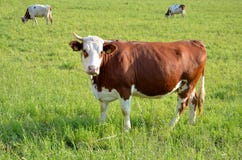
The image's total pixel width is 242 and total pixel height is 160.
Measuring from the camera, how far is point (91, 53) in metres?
4.82

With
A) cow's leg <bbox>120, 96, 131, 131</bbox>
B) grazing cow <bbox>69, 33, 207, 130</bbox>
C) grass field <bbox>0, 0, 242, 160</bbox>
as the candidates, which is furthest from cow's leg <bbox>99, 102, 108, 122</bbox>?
cow's leg <bbox>120, 96, 131, 131</bbox>

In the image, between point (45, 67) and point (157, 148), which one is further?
point (45, 67)

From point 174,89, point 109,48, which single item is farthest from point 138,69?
point 174,89

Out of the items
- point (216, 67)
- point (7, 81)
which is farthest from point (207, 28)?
point (7, 81)

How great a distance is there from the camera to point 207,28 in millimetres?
19203

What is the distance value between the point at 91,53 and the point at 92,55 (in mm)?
33

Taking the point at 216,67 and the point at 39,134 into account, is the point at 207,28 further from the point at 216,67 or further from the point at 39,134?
the point at 39,134

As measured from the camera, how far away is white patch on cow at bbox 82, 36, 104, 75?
4676 mm

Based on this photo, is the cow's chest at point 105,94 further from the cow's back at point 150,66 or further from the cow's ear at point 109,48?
the cow's ear at point 109,48

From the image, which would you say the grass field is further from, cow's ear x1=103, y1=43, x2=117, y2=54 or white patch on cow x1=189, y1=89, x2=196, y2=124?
cow's ear x1=103, y1=43, x2=117, y2=54

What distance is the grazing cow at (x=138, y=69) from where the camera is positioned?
196 inches

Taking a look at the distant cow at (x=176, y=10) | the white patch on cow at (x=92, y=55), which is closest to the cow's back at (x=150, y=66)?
the white patch on cow at (x=92, y=55)

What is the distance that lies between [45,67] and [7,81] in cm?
206

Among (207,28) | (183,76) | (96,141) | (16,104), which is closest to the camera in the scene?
(96,141)
